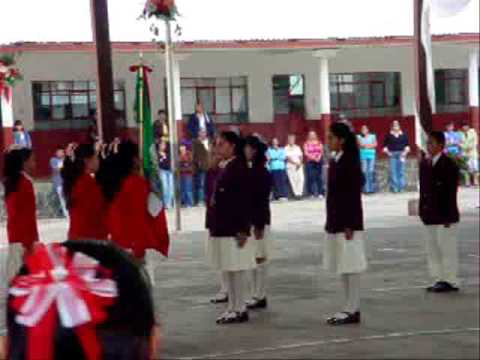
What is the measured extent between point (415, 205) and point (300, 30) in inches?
367

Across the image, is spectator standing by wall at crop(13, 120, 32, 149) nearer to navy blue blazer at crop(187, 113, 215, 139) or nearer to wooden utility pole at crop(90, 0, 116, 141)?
navy blue blazer at crop(187, 113, 215, 139)

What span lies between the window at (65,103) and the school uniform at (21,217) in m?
18.7

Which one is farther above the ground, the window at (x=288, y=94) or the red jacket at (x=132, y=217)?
the window at (x=288, y=94)

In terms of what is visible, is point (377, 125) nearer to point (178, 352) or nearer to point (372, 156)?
point (372, 156)

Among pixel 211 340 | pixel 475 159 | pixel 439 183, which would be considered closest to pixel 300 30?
pixel 475 159

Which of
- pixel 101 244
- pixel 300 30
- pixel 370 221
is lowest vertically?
pixel 370 221

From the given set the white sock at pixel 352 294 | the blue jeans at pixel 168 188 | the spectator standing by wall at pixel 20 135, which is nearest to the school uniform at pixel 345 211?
the white sock at pixel 352 294

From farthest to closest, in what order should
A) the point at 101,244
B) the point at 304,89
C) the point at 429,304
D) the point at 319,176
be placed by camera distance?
the point at 304,89
the point at 319,176
the point at 429,304
the point at 101,244

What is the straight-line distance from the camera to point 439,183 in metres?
11.7

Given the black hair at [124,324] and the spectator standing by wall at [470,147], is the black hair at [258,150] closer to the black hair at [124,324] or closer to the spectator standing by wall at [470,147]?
the black hair at [124,324]

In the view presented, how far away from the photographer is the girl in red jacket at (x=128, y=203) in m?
9.06

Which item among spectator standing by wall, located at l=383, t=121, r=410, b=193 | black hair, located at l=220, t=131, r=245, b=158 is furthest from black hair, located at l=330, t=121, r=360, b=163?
spectator standing by wall, located at l=383, t=121, r=410, b=193

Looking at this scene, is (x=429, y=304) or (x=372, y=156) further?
(x=372, y=156)

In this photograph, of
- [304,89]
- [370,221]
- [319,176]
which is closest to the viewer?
[370,221]
